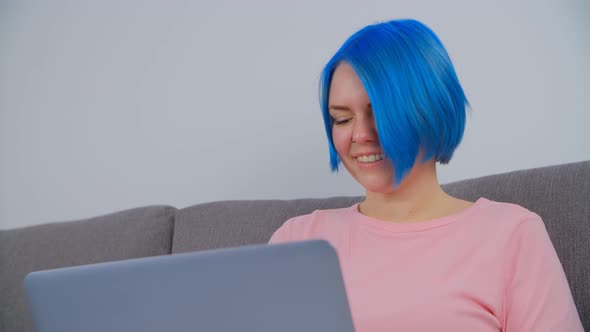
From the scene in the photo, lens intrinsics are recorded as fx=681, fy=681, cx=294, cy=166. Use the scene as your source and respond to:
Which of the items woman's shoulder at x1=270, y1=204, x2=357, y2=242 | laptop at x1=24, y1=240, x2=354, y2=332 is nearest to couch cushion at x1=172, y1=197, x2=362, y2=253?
woman's shoulder at x1=270, y1=204, x2=357, y2=242

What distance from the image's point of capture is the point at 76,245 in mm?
1995

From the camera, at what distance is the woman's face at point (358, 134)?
1.24 meters

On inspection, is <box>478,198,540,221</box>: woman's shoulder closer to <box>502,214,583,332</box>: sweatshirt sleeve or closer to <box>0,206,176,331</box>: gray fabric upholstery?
→ <box>502,214,583,332</box>: sweatshirt sleeve

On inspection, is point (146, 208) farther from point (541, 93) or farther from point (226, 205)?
point (541, 93)

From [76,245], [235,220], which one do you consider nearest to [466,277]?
[235,220]

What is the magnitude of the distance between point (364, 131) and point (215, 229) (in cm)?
70

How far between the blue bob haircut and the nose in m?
0.05

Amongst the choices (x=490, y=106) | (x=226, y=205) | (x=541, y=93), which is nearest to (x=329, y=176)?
(x=226, y=205)

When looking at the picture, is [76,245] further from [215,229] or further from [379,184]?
[379,184]

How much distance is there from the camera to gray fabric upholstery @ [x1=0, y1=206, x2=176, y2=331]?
1.93 metres

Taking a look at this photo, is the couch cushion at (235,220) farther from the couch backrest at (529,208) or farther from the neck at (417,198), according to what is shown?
the neck at (417,198)

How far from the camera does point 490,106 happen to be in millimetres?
1812

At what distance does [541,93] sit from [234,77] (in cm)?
96

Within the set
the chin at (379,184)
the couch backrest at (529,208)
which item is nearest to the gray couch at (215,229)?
the couch backrest at (529,208)
